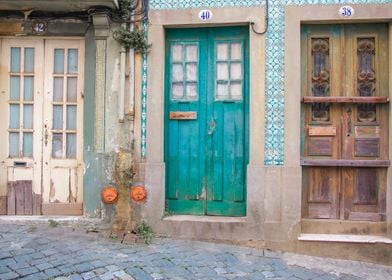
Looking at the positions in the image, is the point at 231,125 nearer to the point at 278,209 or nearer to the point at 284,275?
Result: the point at 278,209

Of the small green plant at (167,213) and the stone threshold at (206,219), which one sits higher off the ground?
the small green plant at (167,213)

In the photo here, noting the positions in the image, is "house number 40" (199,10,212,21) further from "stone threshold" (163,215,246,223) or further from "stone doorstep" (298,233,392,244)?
"stone doorstep" (298,233,392,244)

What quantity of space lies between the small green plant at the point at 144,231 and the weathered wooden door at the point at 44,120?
3.35ft

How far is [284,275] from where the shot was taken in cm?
510

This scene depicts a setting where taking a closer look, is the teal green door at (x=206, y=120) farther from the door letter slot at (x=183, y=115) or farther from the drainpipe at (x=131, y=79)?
the drainpipe at (x=131, y=79)

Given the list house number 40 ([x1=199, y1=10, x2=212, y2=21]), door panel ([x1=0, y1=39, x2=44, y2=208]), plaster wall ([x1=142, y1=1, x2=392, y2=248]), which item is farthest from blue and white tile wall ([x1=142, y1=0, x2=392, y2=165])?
door panel ([x1=0, y1=39, x2=44, y2=208])

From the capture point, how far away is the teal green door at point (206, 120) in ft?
20.8

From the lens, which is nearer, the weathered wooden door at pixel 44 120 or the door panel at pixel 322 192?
the door panel at pixel 322 192

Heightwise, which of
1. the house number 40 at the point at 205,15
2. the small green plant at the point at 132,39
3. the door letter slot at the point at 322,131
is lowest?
the door letter slot at the point at 322,131

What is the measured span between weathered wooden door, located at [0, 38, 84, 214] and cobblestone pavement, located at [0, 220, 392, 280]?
0.58m

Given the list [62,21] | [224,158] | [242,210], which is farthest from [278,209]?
[62,21]

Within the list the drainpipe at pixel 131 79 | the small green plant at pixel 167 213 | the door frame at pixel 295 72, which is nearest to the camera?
the door frame at pixel 295 72

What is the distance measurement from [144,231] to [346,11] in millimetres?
4018

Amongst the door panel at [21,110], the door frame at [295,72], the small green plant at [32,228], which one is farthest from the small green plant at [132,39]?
the small green plant at [32,228]
